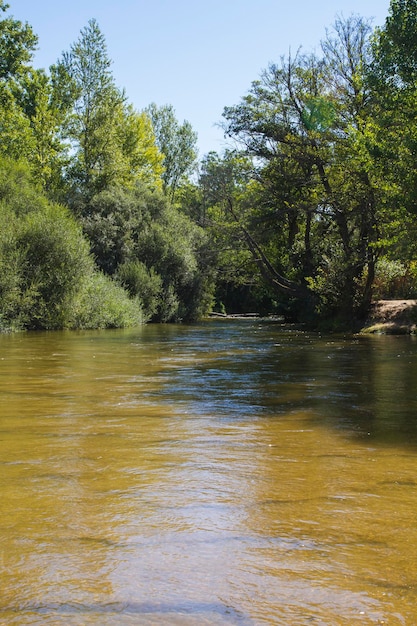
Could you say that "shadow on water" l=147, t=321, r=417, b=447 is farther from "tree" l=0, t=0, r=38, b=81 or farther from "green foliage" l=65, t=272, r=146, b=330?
"tree" l=0, t=0, r=38, b=81

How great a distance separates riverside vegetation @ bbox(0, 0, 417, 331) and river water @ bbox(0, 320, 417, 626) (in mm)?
15347

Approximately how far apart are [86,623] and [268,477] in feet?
9.25

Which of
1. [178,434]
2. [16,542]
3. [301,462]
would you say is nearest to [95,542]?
[16,542]

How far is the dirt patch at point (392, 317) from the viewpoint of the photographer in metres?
28.9

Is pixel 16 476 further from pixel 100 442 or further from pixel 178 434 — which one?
pixel 178 434

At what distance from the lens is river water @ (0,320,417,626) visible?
3.17 metres

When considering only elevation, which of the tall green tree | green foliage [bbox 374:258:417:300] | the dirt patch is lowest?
the dirt patch

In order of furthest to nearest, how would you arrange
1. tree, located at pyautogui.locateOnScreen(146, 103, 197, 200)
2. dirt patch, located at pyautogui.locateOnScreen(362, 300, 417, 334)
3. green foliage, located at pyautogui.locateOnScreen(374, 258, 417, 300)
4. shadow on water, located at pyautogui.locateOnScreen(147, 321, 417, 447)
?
tree, located at pyautogui.locateOnScreen(146, 103, 197, 200) < green foliage, located at pyautogui.locateOnScreen(374, 258, 417, 300) < dirt patch, located at pyautogui.locateOnScreen(362, 300, 417, 334) < shadow on water, located at pyautogui.locateOnScreen(147, 321, 417, 447)

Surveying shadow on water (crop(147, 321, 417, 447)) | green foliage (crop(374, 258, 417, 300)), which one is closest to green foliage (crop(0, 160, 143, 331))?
shadow on water (crop(147, 321, 417, 447))

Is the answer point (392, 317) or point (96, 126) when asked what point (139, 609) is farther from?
point (96, 126)

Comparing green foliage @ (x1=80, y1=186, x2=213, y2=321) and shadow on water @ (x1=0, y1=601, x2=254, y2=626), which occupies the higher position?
green foliage @ (x1=80, y1=186, x2=213, y2=321)

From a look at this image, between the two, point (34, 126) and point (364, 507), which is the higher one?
point (34, 126)

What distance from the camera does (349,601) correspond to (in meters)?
3.17

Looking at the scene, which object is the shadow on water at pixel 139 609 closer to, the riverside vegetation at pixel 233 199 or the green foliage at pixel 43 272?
the riverside vegetation at pixel 233 199
